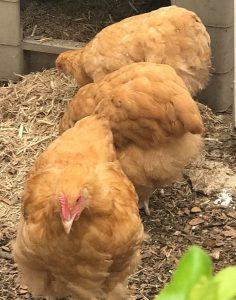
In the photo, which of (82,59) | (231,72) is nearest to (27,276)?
(82,59)

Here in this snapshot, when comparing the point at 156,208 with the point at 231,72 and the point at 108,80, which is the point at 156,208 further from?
the point at 231,72

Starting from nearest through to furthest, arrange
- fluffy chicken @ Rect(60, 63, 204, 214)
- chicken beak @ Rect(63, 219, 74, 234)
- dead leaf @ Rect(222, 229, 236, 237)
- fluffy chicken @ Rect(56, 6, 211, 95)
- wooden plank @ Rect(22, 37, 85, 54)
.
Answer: chicken beak @ Rect(63, 219, 74, 234), fluffy chicken @ Rect(60, 63, 204, 214), dead leaf @ Rect(222, 229, 236, 237), fluffy chicken @ Rect(56, 6, 211, 95), wooden plank @ Rect(22, 37, 85, 54)

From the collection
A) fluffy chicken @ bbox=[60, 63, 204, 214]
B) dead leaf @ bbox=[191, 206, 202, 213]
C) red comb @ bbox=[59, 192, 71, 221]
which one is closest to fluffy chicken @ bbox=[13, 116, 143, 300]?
red comb @ bbox=[59, 192, 71, 221]

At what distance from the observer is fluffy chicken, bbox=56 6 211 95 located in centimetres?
368

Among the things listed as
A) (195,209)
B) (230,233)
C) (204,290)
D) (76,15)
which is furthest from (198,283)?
(76,15)

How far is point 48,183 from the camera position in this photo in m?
2.36

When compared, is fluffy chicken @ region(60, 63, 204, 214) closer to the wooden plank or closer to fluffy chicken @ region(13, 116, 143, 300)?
fluffy chicken @ region(13, 116, 143, 300)

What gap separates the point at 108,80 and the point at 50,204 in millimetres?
1221

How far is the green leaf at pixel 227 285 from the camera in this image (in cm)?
63

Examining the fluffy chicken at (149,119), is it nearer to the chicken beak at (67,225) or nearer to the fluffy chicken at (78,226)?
the fluffy chicken at (78,226)

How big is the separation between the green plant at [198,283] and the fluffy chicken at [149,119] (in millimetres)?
2293

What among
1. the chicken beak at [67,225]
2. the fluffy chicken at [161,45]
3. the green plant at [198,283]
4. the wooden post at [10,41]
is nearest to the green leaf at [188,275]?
the green plant at [198,283]

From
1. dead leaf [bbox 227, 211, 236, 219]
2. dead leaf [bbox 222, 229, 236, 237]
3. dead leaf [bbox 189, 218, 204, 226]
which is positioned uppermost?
dead leaf [bbox 227, 211, 236, 219]

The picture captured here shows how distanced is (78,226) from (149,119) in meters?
0.97
